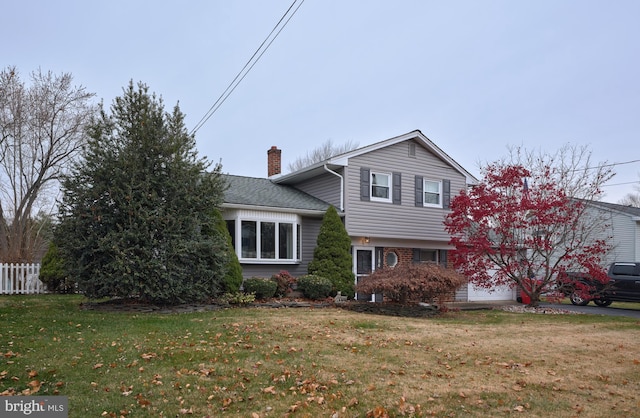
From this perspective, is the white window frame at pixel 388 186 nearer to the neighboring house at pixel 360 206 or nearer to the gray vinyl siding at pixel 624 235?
the neighboring house at pixel 360 206

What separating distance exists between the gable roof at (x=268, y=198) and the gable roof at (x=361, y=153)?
604 mm

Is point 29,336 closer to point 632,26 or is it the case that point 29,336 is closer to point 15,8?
point 15,8

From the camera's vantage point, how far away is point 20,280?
18.2 meters

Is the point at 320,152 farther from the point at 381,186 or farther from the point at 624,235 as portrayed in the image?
the point at 381,186

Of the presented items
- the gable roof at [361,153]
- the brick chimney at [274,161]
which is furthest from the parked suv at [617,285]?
the brick chimney at [274,161]

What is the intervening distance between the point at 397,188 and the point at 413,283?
5.99m

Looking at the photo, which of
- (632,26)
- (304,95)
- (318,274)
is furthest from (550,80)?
(318,274)

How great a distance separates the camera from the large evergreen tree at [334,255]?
650 inches

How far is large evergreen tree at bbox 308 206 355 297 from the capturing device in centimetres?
1650

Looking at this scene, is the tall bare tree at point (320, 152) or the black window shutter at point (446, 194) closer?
the black window shutter at point (446, 194)

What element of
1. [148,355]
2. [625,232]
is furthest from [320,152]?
[148,355]

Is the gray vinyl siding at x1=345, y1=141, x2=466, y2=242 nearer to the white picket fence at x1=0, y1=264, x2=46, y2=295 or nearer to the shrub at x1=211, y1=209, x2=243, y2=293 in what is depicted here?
the shrub at x1=211, y1=209, x2=243, y2=293

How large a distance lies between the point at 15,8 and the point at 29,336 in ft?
30.7

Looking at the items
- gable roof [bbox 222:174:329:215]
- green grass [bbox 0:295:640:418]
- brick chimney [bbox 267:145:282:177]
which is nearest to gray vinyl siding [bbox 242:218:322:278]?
Answer: gable roof [bbox 222:174:329:215]
